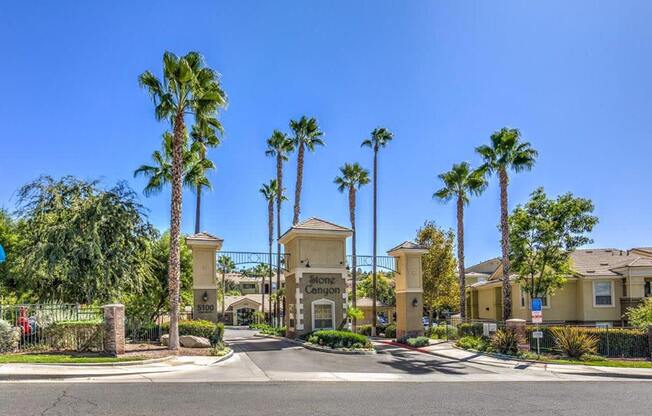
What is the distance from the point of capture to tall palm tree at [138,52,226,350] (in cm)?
2284

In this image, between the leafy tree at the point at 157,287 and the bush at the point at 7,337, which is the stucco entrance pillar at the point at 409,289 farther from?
the bush at the point at 7,337

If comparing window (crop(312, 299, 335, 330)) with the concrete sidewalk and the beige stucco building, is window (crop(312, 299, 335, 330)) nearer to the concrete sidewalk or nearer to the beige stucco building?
A: the concrete sidewalk

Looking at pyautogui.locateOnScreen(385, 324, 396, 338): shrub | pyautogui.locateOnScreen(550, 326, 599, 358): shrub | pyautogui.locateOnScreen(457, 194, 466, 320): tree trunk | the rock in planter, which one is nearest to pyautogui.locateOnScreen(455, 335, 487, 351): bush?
pyautogui.locateOnScreen(550, 326, 599, 358): shrub

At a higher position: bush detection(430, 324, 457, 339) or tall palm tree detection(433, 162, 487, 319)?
tall palm tree detection(433, 162, 487, 319)

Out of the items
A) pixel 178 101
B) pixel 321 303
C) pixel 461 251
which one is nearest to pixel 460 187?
pixel 461 251

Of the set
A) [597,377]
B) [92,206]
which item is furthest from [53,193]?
[597,377]

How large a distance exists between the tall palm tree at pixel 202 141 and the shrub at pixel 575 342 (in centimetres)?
1803

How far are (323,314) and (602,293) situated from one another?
62.9 ft

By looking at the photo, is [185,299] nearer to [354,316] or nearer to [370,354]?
[354,316]

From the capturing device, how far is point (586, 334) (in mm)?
25297

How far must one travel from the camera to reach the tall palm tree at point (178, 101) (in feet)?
74.9

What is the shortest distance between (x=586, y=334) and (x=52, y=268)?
24.3 meters

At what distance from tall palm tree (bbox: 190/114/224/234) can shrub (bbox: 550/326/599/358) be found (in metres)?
18.0

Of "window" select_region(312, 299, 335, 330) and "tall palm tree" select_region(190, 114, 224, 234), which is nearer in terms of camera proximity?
"tall palm tree" select_region(190, 114, 224, 234)
